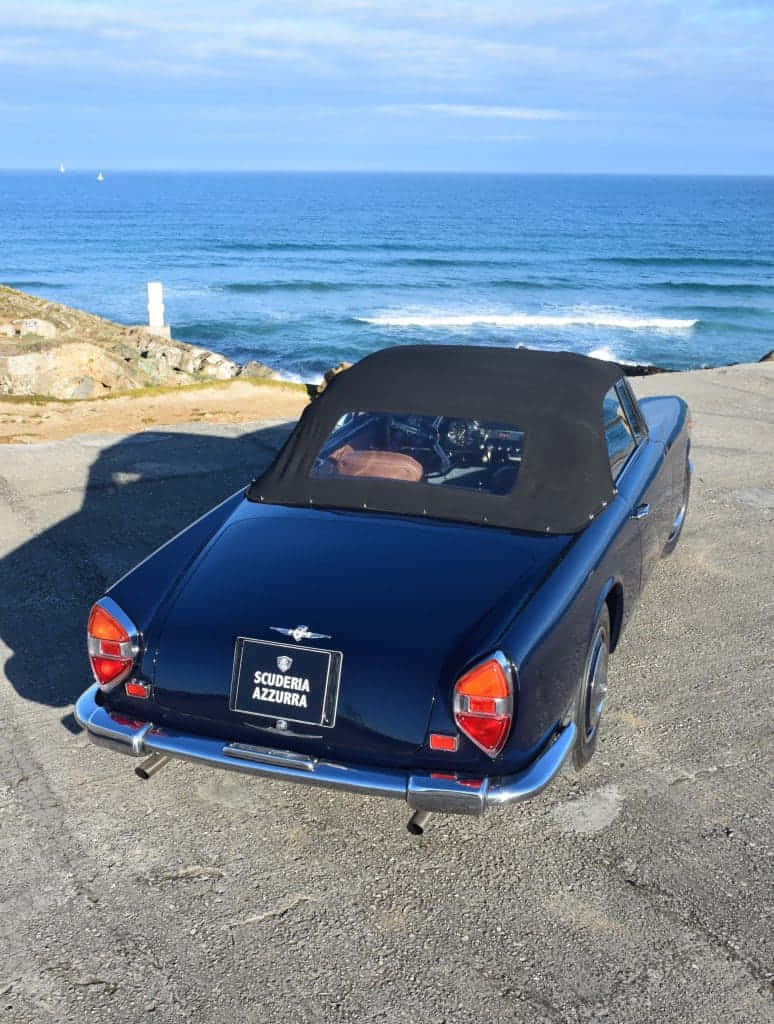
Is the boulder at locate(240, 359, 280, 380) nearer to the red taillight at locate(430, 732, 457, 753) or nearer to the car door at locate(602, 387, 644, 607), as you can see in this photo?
the car door at locate(602, 387, 644, 607)

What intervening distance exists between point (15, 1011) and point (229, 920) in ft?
2.25

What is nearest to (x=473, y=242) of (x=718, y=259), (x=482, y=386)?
(x=718, y=259)

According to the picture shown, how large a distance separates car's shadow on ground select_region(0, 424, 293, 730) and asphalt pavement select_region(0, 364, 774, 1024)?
0.15ft

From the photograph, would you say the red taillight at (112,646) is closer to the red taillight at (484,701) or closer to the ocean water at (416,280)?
the red taillight at (484,701)

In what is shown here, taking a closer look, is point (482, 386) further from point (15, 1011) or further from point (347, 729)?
point (15, 1011)

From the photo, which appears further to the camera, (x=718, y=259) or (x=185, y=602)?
(x=718, y=259)

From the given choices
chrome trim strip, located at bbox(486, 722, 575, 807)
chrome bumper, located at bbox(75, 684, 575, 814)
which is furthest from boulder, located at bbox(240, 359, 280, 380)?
chrome trim strip, located at bbox(486, 722, 575, 807)

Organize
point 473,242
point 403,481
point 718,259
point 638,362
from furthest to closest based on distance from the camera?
point 473,242 → point 718,259 → point 638,362 → point 403,481

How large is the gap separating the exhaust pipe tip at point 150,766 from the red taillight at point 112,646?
40cm

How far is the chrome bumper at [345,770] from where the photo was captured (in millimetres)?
3252

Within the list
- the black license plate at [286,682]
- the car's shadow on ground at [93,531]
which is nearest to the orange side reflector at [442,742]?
the black license plate at [286,682]

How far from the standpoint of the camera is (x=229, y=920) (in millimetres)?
3287

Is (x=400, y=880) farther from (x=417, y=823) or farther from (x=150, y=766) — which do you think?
(x=150, y=766)

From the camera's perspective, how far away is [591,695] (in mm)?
4023
